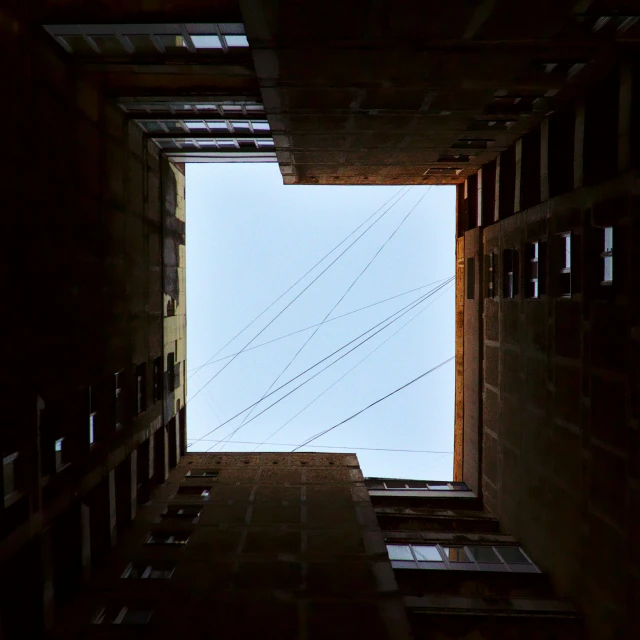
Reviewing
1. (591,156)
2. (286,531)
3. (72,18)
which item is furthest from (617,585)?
(72,18)

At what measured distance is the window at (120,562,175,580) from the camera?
15.9 meters

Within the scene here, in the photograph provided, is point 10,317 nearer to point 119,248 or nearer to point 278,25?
point 119,248

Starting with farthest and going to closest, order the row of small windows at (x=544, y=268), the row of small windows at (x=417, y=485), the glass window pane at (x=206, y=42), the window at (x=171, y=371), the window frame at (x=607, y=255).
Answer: the row of small windows at (x=417, y=485), the window at (x=171, y=371), the glass window pane at (x=206, y=42), the row of small windows at (x=544, y=268), the window frame at (x=607, y=255)

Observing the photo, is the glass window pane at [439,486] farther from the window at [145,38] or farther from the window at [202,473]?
the window at [145,38]

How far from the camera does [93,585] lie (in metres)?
14.8

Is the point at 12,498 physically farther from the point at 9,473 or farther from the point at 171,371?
the point at 171,371

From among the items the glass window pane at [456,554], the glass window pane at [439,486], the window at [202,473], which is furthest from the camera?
the glass window pane at [439,486]

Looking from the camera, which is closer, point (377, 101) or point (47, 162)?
point (47, 162)

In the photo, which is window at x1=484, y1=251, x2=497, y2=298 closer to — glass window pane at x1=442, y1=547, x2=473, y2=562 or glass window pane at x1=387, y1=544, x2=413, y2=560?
glass window pane at x1=442, y1=547, x2=473, y2=562

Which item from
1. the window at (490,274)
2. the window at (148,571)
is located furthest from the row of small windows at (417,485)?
the window at (148,571)

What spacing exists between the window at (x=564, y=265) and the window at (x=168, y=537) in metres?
15.9

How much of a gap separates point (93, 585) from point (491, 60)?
19243 mm

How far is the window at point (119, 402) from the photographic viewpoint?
17531mm

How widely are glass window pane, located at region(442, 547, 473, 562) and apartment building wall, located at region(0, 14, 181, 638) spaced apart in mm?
12553
